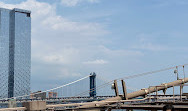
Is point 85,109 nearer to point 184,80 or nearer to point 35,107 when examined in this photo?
point 35,107

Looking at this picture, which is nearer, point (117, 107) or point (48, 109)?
point (48, 109)

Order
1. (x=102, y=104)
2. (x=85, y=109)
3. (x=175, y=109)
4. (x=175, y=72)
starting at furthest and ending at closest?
1. (x=175, y=72)
2. (x=102, y=104)
3. (x=85, y=109)
4. (x=175, y=109)

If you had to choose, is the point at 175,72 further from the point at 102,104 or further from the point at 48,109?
the point at 48,109

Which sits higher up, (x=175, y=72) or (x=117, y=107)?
(x=175, y=72)

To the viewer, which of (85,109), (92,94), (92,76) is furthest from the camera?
(92,76)

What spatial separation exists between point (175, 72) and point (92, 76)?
370 ft

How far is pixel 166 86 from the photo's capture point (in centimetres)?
2025

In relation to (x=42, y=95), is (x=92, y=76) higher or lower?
higher

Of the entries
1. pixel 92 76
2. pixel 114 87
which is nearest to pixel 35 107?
pixel 114 87

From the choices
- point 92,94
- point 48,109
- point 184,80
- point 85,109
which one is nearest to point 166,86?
point 184,80

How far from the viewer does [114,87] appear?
19047mm

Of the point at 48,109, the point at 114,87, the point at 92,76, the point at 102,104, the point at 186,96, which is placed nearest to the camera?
the point at 48,109

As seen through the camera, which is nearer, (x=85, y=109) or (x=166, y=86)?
(x=85, y=109)

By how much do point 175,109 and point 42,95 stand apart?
132m
